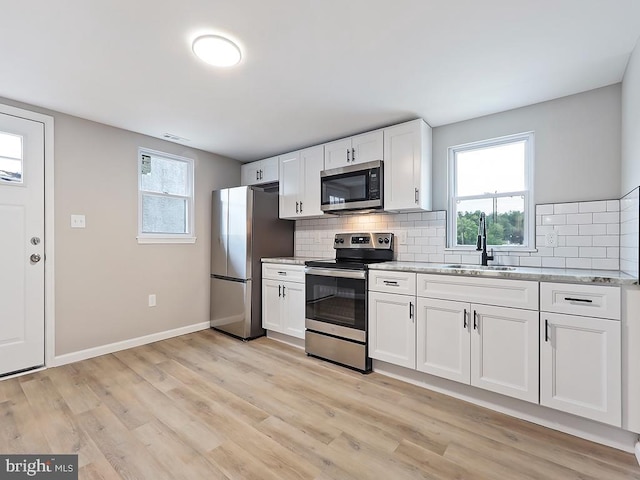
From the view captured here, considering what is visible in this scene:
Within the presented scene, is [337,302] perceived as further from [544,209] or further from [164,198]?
[164,198]

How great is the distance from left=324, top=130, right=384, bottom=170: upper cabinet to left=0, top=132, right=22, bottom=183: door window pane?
8.99ft

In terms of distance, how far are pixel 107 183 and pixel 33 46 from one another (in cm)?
147

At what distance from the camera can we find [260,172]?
4.19 m

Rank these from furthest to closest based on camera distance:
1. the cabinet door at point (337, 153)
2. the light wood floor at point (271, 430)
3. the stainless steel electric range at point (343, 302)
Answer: the cabinet door at point (337, 153), the stainless steel electric range at point (343, 302), the light wood floor at point (271, 430)

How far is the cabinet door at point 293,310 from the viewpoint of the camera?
3256 mm

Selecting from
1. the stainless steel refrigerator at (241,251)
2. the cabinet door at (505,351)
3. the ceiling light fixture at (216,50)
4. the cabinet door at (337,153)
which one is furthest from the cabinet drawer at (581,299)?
the stainless steel refrigerator at (241,251)

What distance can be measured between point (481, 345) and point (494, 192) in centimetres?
138

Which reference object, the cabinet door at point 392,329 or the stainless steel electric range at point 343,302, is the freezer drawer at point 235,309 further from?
the cabinet door at point 392,329

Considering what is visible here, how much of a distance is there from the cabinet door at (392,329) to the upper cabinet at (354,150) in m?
1.38

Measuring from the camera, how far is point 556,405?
6.08 feet

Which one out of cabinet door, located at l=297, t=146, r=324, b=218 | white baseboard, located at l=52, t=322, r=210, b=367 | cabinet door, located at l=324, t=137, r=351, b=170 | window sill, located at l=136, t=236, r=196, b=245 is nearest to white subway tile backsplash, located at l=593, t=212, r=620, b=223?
cabinet door, located at l=324, t=137, r=351, b=170

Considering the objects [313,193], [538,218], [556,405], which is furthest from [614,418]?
[313,193]

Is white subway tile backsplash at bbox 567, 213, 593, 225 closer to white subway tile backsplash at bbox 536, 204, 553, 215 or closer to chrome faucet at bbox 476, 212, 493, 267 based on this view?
white subway tile backsplash at bbox 536, 204, 553, 215

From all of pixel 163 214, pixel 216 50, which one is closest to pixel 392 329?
pixel 216 50
